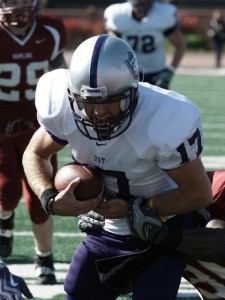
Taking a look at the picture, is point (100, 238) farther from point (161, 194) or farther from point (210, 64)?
point (210, 64)

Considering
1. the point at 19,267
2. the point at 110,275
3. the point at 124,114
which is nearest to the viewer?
the point at 124,114

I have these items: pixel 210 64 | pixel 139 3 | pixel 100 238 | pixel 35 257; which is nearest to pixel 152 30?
pixel 139 3

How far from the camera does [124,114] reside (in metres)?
2.81

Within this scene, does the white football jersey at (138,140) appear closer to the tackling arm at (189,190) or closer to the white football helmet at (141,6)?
the tackling arm at (189,190)

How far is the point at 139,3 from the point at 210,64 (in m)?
11.2

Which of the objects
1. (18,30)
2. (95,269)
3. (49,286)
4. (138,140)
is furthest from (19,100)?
(138,140)

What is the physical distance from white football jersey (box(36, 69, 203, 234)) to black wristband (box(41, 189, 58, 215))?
15 cm

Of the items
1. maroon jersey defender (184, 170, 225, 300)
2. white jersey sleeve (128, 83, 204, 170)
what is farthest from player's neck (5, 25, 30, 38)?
white jersey sleeve (128, 83, 204, 170)

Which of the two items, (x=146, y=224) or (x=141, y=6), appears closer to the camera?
(x=146, y=224)

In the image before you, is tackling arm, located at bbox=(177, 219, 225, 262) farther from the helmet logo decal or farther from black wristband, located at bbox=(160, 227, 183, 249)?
the helmet logo decal

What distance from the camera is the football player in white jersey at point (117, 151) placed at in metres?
2.81

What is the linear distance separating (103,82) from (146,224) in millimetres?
494

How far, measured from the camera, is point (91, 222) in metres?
3.11

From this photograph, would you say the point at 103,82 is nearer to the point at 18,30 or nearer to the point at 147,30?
the point at 18,30
